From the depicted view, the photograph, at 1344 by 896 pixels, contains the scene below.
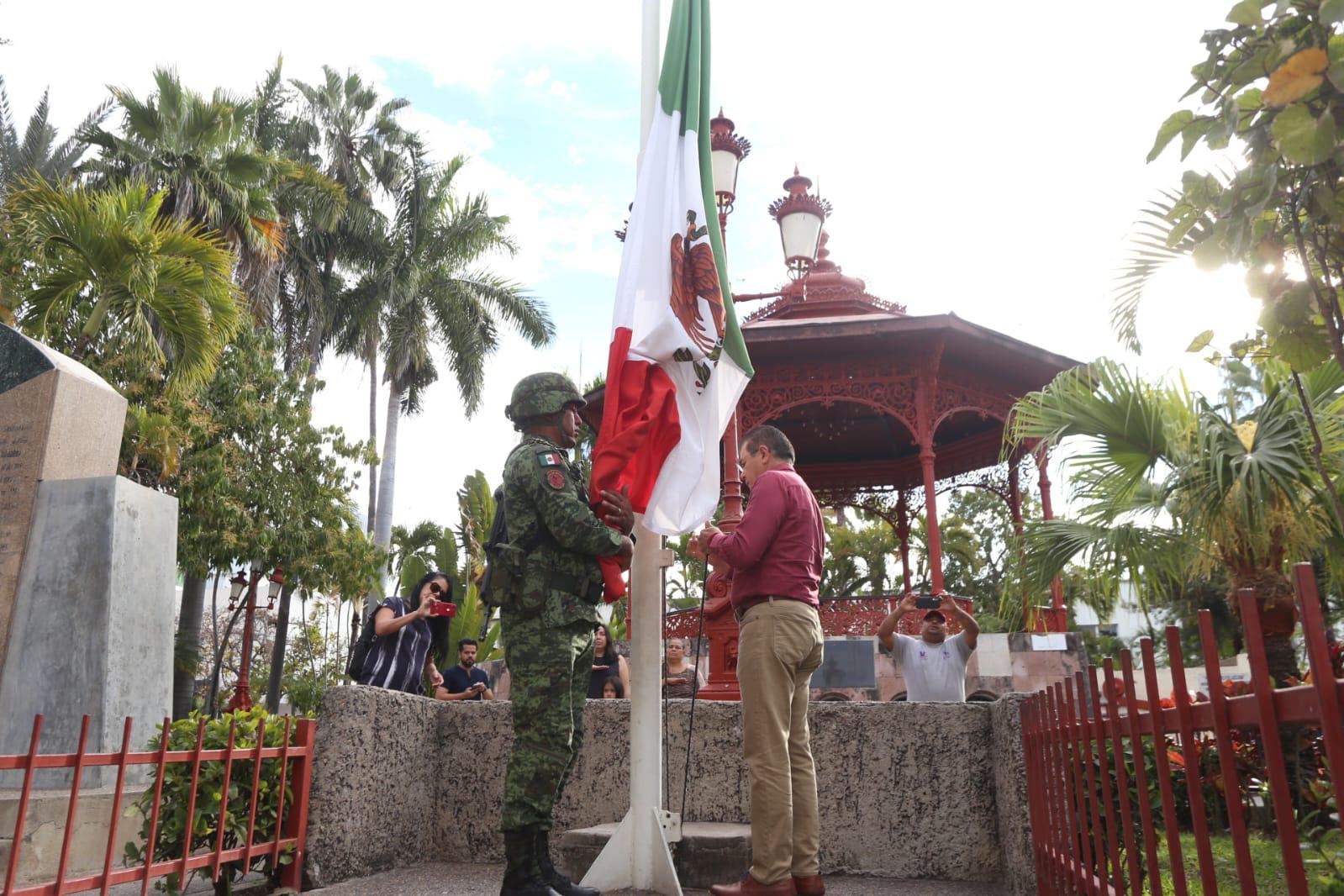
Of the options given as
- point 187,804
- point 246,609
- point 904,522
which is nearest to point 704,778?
point 187,804

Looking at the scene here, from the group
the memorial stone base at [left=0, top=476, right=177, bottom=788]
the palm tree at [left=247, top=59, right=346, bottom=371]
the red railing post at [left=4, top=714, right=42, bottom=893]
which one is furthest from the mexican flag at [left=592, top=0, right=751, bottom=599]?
the palm tree at [left=247, top=59, right=346, bottom=371]

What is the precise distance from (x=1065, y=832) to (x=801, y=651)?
3.46ft

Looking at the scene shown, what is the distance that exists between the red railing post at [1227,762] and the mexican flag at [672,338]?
2.15 metres

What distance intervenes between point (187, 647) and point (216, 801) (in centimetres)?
1372

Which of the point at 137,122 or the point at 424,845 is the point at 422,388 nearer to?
the point at 137,122

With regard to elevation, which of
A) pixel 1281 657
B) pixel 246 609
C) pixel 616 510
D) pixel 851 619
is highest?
pixel 246 609

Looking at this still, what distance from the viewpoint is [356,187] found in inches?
1108

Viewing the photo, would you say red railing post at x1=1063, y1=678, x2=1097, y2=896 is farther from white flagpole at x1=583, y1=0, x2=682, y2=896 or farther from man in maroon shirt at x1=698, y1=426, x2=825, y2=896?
white flagpole at x1=583, y1=0, x2=682, y2=896

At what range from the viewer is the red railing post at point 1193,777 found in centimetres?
165

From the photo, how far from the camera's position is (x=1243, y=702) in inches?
61.5

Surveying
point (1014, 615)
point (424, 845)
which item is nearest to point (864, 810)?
point (424, 845)

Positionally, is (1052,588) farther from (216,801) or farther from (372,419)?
(372,419)

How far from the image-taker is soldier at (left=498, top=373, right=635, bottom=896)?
128 inches

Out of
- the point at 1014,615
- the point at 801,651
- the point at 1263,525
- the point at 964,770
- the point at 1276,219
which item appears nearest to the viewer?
the point at 1276,219
